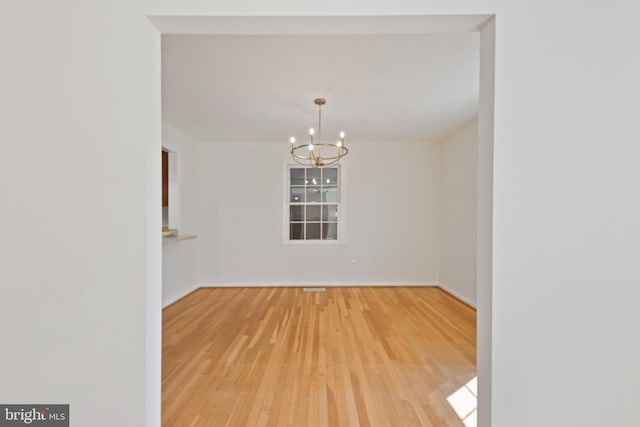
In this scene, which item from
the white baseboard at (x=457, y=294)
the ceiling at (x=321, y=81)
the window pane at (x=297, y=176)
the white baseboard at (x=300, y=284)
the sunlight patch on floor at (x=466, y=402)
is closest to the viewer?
the sunlight patch on floor at (x=466, y=402)

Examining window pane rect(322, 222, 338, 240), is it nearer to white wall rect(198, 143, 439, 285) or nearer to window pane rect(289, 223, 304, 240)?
white wall rect(198, 143, 439, 285)

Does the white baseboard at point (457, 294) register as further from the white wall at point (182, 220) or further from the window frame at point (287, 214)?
the white wall at point (182, 220)

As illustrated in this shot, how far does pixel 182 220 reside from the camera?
448cm

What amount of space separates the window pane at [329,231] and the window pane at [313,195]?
467 mm

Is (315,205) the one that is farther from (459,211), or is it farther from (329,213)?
(459,211)

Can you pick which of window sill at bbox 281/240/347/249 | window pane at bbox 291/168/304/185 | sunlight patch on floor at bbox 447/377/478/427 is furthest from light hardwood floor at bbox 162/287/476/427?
window pane at bbox 291/168/304/185

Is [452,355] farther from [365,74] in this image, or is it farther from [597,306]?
[365,74]

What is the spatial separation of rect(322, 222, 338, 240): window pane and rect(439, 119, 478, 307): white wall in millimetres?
1901

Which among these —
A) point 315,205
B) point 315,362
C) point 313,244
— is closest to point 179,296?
point 313,244

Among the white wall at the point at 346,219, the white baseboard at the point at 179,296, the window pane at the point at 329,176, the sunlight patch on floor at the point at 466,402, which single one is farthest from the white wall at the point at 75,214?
the window pane at the point at 329,176

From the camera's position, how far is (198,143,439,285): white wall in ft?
16.8

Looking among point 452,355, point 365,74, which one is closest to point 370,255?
point 452,355

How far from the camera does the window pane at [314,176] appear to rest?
5.27 metres

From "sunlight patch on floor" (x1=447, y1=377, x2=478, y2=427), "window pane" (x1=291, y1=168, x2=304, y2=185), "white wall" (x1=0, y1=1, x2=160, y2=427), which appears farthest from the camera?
"window pane" (x1=291, y1=168, x2=304, y2=185)
